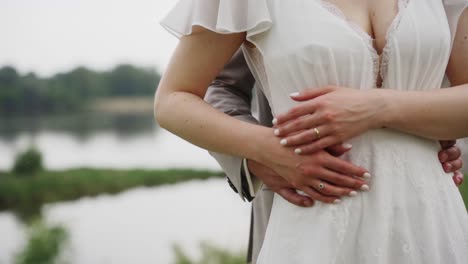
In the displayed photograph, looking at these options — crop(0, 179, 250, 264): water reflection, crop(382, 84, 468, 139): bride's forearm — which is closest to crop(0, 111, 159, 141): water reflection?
crop(0, 179, 250, 264): water reflection

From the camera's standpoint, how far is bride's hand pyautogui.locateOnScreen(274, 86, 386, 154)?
1034mm

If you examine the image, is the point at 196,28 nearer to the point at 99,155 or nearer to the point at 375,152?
the point at 375,152

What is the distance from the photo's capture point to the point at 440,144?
1.16 metres

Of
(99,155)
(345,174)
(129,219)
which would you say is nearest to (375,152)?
(345,174)

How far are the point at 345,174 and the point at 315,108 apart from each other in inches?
5.5

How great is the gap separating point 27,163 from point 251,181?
71.5 ft

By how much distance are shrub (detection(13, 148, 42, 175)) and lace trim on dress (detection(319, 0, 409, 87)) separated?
2182 cm

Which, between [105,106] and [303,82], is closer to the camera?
[303,82]

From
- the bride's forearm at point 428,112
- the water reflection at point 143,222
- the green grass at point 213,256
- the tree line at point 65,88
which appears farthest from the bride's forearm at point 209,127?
the tree line at point 65,88

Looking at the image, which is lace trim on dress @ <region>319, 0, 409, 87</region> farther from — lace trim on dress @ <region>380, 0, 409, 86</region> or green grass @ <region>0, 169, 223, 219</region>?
green grass @ <region>0, 169, 223, 219</region>

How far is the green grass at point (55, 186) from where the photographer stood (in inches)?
813

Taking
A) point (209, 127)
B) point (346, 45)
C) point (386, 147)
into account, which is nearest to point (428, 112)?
point (386, 147)

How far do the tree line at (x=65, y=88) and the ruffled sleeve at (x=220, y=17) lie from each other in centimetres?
5227

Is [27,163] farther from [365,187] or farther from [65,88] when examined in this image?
[65,88]
